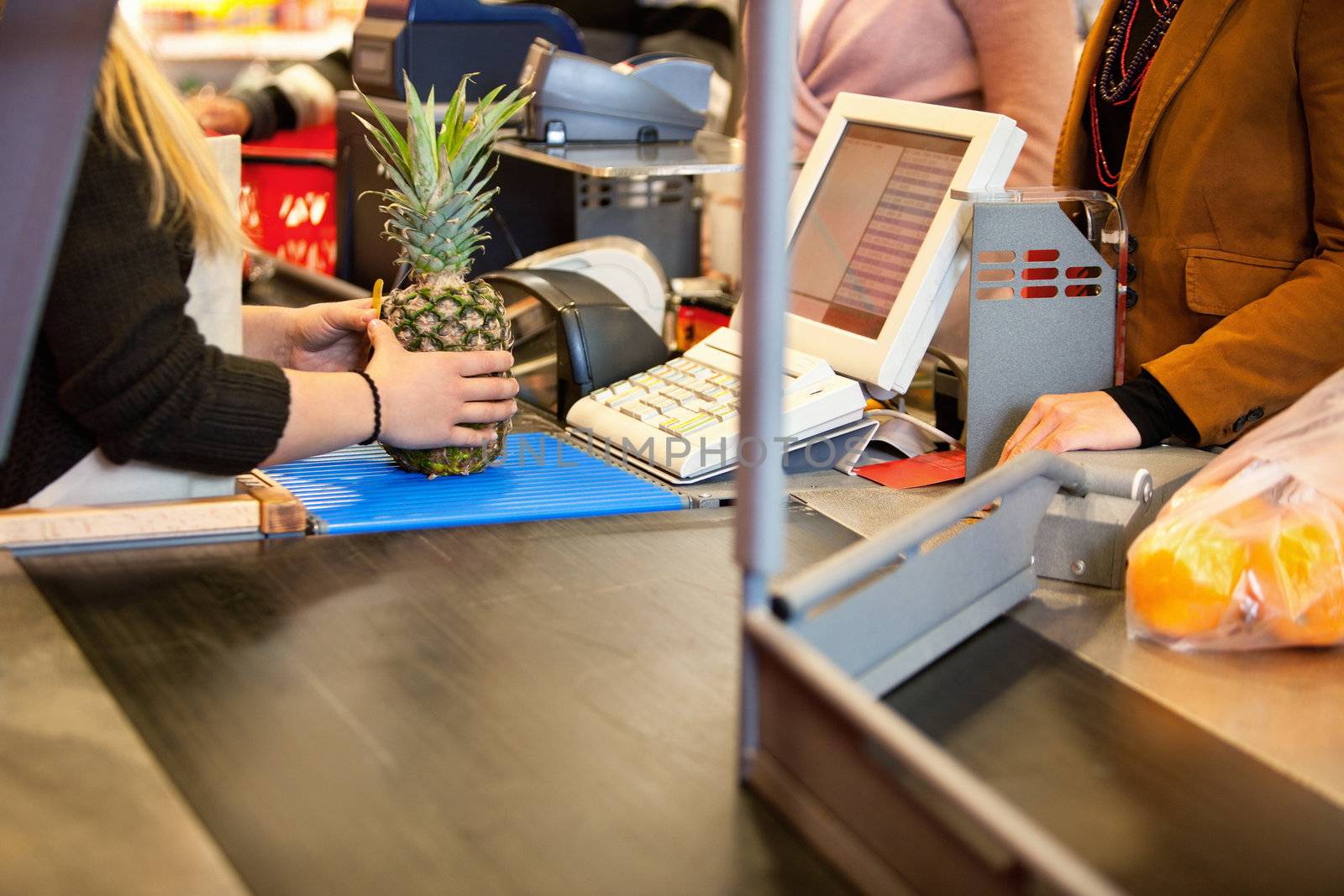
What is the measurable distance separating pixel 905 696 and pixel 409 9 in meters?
1.81

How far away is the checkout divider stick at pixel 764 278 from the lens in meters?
0.70

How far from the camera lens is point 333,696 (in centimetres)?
92

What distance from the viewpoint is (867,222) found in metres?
1.60

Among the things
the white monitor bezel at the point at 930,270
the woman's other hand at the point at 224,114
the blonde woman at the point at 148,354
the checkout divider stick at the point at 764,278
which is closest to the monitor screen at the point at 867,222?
the white monitor bezel at the point at 930,270

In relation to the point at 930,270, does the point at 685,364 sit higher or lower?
lower

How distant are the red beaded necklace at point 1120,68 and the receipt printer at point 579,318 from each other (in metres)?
0.60

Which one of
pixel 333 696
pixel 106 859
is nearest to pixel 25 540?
pixel 333 696

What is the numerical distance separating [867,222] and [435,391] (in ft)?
1.95

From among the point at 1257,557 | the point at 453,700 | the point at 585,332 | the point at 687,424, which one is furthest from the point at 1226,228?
the point at 453,700

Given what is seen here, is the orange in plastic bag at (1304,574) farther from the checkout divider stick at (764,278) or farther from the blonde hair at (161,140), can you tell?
the blonde hair at (161,140)

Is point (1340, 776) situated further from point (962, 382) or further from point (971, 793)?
point (962, 382)

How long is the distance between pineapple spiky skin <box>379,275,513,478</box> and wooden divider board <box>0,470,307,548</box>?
193 mm

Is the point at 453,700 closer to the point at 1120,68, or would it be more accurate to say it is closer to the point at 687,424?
the point at 687,424

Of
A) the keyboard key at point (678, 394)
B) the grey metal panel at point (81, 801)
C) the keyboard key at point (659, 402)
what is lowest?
the grey metal panel at point (81, 801)
